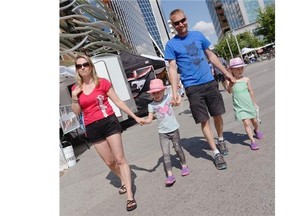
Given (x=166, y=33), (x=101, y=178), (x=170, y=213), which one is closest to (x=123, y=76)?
(x=101, y=178)

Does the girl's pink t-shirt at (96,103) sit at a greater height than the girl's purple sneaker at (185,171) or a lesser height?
greater

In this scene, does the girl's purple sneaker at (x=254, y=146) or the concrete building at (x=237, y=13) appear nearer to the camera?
the girl's purple sneaker at (x=254, y=146)

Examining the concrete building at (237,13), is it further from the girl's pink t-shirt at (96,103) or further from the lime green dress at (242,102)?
the girl's pink t-shirt at (96,103)

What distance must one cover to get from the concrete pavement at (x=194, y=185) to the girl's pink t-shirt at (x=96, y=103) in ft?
3.92

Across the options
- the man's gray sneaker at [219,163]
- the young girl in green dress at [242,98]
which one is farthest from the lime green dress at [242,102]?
the man's gray sneaker at [219,163]

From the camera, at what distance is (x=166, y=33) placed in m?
143

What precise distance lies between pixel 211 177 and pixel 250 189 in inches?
28.9

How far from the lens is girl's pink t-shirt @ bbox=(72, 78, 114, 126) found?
4.07 m

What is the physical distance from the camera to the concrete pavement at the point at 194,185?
11.0 feet

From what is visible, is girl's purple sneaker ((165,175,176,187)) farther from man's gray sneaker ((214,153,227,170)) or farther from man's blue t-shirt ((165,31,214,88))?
man's blue t-shirt ((165,31,214,88))

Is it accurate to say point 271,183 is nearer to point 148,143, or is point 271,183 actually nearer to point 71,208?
point 71,208

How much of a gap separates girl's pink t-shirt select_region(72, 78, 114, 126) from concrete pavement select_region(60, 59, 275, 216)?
119 cm

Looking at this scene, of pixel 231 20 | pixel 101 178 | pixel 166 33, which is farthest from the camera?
pixel 166 33

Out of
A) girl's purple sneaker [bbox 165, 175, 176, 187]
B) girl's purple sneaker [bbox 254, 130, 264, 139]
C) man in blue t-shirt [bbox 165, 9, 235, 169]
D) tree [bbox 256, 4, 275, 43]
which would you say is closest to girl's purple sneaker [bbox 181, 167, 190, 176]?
girl's purple sneaker [bbox 165, 175, 176, 187]
